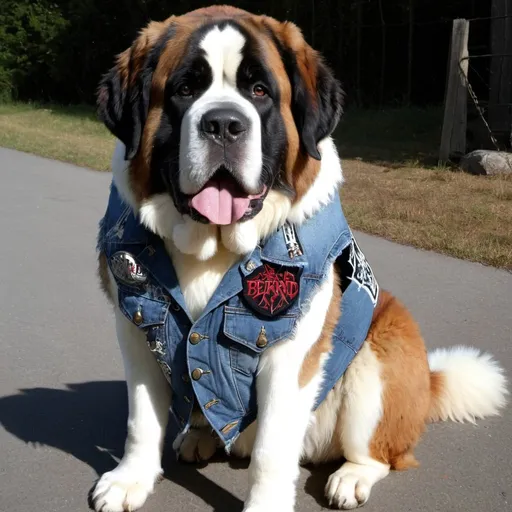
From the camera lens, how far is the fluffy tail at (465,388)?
12.0ft

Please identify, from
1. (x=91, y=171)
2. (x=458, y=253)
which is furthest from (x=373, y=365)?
(x=91, y=171)

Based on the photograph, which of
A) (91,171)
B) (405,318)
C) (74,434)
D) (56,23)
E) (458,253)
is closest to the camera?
(405,318)

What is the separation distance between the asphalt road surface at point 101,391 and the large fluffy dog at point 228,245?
25 cm

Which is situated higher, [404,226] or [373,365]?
[373,365]

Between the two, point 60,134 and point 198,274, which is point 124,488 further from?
point 60,134

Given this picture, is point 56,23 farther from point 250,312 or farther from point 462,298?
point 250,312

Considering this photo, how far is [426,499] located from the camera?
3.15 metres

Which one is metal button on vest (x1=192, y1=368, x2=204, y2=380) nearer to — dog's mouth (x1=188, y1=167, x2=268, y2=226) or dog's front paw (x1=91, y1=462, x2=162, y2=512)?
dog's front paw (x1=91, y1=462, x2=162, y2=512)

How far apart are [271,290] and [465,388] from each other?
4.50 feet

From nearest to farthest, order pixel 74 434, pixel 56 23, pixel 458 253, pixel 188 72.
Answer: pixel 188 72, pixel 74 434, pixel 458 253, pixel 56 23

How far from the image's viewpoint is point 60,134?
641 inches

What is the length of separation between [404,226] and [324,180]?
4.50 m

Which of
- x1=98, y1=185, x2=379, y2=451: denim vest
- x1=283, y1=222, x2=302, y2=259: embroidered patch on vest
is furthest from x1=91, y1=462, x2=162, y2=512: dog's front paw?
x1=283, y1=222, x2=302, y2=259: embroidered patch on vest

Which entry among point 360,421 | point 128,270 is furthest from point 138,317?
point 360,421
